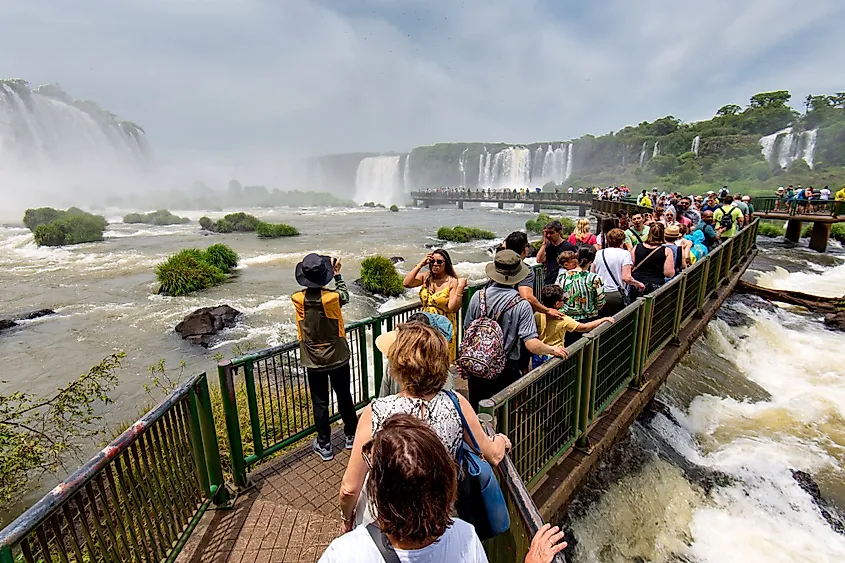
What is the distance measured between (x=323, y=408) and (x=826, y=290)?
17.0m

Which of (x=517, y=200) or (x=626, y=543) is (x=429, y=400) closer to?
(x=626, y=543)

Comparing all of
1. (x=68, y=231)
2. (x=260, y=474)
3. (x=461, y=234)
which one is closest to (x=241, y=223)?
(x=68, y=231)

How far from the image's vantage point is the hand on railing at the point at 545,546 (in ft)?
5.08

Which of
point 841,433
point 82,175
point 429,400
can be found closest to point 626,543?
point 429,400

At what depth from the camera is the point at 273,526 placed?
324 centimetres

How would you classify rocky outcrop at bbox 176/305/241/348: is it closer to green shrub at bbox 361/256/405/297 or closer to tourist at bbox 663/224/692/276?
green shrub at bbox 361/256/405/297

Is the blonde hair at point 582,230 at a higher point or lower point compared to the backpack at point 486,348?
higher

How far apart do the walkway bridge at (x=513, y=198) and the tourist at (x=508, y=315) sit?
36.5m

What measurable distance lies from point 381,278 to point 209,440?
11.9 metres

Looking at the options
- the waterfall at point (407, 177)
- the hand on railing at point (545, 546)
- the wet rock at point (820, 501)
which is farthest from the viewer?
the waterfall at point (407, 177)

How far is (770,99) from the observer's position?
84.1 meters

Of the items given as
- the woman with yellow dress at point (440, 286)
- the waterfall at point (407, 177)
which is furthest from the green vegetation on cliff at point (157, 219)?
the waterfall at point (407, 177)

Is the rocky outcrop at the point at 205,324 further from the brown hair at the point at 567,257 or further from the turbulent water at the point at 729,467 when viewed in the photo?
the turbulent water at the point at 729,467

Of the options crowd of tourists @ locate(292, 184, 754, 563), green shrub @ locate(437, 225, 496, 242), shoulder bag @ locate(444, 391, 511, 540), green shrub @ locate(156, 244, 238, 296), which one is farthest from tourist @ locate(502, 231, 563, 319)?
green shrub @ locate(437, 225, 496, 242)
